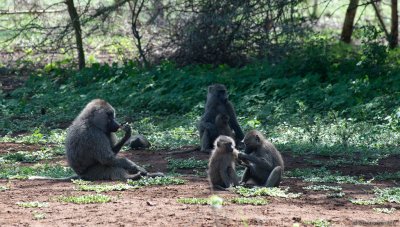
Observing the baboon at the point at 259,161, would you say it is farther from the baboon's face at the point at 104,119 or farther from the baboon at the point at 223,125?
the baboon at the point at 223,125

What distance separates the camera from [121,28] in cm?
2011

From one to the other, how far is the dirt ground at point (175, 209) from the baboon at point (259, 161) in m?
0.29

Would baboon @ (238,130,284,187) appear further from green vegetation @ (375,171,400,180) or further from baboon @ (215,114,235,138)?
baboon @ (215,114,235,138)

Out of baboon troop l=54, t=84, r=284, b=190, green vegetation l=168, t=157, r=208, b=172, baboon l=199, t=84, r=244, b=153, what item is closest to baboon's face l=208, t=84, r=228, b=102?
baboon l=199, t=84, r=244, b=153

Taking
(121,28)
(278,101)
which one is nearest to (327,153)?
(278,101)

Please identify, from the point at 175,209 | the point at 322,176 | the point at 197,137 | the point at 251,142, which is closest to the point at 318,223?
the point at 175,209

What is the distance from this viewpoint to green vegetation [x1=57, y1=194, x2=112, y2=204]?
7766 mm

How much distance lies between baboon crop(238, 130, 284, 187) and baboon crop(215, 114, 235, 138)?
2.77 metres

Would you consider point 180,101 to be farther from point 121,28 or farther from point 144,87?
point 121,28

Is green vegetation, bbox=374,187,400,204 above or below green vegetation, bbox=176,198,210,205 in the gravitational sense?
below

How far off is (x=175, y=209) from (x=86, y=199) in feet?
3.18

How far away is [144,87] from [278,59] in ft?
9.66

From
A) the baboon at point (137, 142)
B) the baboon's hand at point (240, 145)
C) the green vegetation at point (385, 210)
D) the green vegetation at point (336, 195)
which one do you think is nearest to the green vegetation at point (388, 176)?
the green vegetation at point (336, 195)

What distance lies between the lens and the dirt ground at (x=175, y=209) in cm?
685
